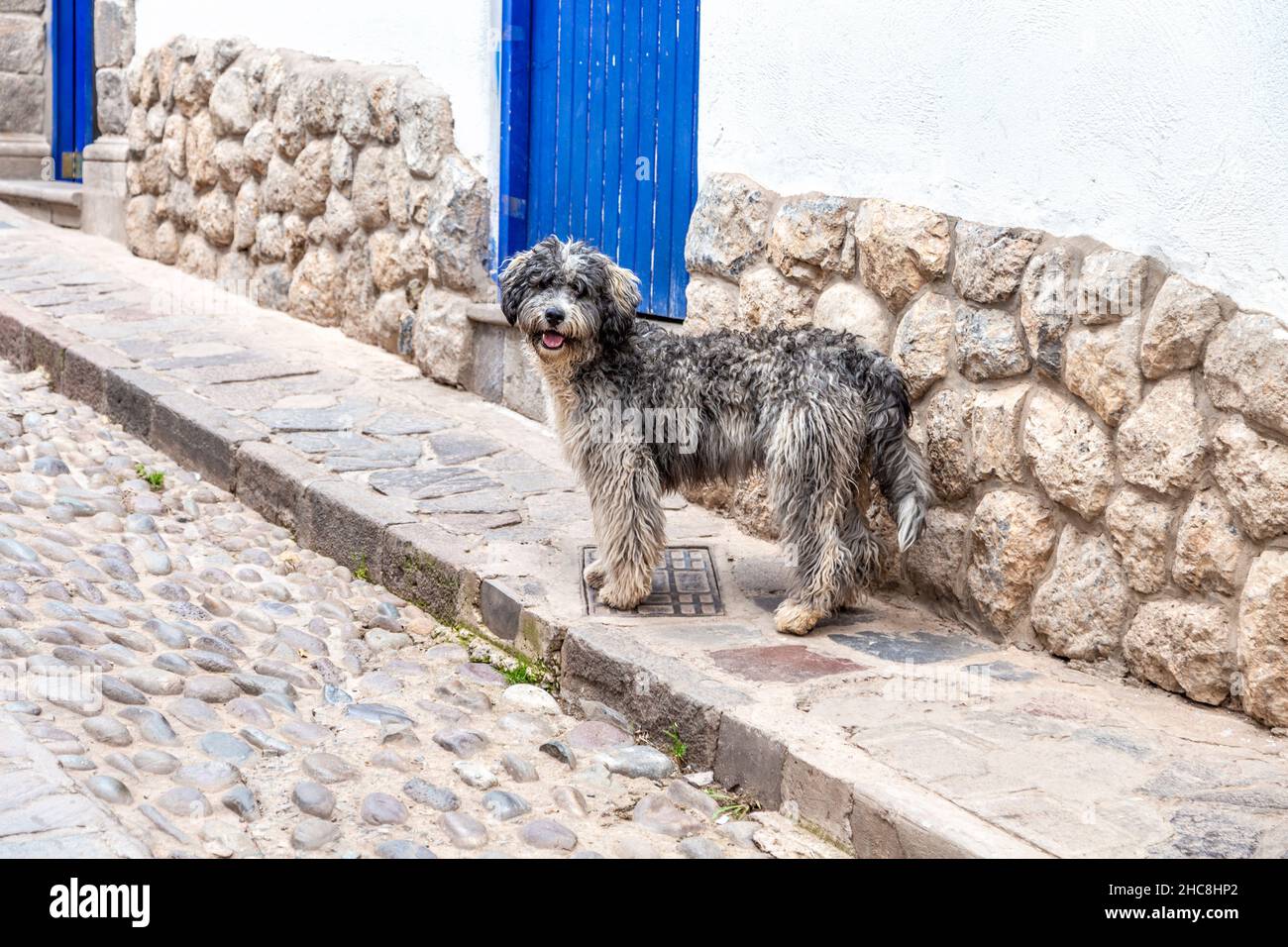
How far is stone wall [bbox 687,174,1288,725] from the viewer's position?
151 inches

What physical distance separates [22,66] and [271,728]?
1011cm

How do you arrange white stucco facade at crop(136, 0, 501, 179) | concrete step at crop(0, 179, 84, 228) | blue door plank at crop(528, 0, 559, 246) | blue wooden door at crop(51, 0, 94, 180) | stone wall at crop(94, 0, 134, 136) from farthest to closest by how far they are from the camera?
blue wooden door at crop(51, 0, 94, 180) → concrete step at crop(0, 179, 84, 228) → stone wall at crop(94, 0, 134, 136) → white stucco facade at crop(136, 0, 501, 179) → blue door plank at crop(528, 0, 559, 246)

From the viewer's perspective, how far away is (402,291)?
7.85m

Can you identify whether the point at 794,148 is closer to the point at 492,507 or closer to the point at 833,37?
the point at 833,37

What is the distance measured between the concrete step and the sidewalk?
3.50 metres

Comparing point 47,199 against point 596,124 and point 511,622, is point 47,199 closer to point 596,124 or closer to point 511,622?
point 596,124

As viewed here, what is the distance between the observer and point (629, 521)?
477cm

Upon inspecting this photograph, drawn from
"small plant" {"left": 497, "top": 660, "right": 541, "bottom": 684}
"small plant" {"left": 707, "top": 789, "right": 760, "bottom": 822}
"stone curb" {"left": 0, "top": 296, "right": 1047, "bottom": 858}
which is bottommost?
"small plant" {"left": 707, "top": 789, "right": 760, "bottom": 822}

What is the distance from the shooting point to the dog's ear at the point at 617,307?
15.5 ft

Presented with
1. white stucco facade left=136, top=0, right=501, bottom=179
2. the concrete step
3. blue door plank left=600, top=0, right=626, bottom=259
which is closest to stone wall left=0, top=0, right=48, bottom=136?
Answer: the concrete step

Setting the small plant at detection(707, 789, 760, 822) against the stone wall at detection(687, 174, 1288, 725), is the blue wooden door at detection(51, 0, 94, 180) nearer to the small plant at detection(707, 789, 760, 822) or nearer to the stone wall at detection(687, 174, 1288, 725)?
the stone wall at detection(687, 174, 1288, 725)

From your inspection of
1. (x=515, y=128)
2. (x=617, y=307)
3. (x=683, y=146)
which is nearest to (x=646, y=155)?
(x=683, y=146)

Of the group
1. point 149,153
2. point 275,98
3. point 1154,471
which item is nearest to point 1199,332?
point 1154,471

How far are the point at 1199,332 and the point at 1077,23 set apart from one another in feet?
3.32
